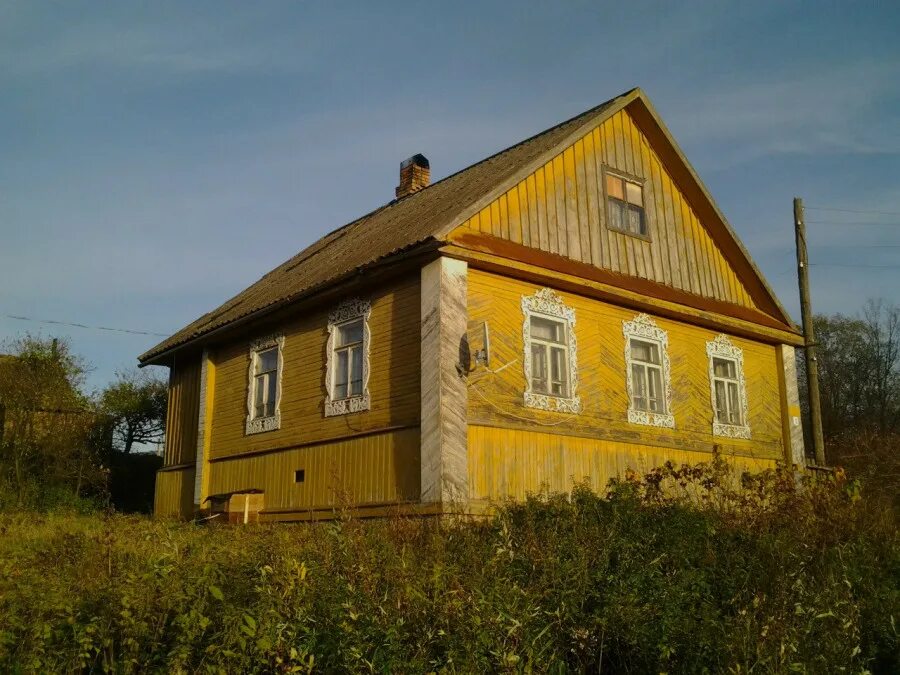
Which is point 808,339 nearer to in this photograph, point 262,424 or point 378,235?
point 378,235

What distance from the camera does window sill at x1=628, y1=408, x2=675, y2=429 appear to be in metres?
14.1

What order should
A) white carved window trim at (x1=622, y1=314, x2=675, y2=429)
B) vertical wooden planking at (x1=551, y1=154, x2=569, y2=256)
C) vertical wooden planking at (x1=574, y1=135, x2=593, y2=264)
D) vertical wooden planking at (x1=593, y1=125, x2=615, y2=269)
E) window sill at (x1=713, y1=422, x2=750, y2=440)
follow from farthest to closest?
1. window sill at (x1=713, y1=422, x2=750, y2=440)
2. vertical wooden planking at (x1=593, y1=125, x2=615, y2=269)
3. vertical wooden planking at (x1=574, y1=135, x2=593, y2=264)
4. white carved window trim at (x1=622, y1=314, x2=675, y2=429)
5. vertical wooden planking at (x1=551, y1=154, x2=569, y2=256)

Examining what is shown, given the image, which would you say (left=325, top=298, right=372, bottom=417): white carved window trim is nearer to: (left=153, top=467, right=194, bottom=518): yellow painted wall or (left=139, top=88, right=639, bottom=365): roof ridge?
(left=139, top=88, right=639, bottom=365): roof ridge

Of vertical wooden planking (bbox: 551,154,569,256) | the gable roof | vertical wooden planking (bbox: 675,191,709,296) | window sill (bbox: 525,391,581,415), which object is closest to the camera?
window sill (bbox: 525,391,581,415)

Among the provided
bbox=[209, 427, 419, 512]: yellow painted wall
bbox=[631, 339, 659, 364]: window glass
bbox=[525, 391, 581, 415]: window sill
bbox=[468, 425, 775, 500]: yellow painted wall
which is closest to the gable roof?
bbox=[209, 427, 419, 512]: yellow painted wall

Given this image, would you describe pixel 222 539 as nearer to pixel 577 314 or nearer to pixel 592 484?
pixel 592 484

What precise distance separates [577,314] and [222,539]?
21.7 ft

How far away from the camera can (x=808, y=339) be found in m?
18.3

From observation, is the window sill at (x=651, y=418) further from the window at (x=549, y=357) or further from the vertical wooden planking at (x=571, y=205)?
the vertical wooden planking at (x=571, y=205)

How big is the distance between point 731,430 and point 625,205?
461 cm

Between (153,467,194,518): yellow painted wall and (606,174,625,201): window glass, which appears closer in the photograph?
(606,174,625,201): window glass

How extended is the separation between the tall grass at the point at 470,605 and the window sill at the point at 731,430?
6751mm

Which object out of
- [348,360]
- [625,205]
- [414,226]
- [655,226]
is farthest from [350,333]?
[655,226]

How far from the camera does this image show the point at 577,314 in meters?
13.7
